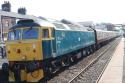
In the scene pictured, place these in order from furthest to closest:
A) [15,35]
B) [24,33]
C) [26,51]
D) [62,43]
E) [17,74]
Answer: [62,43] < [15,35] < [24,33] < [26,51] < [17,74]

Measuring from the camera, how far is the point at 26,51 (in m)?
14.5

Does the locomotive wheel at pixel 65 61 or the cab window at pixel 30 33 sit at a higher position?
the cab window at pixel 30 33

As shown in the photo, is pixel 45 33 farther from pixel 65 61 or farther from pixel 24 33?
pixel 65 61

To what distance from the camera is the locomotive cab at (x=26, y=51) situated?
14.2m

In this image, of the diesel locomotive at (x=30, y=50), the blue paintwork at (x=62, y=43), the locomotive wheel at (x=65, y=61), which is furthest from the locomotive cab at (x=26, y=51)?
the locomotive wheel at (x=65, y=61)

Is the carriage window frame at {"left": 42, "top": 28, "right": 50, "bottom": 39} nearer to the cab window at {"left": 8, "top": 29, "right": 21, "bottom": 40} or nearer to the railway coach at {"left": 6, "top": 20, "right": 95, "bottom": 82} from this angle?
the railway coach at {"left": 6, "top": 20, "right": 95, "bottom": 82}

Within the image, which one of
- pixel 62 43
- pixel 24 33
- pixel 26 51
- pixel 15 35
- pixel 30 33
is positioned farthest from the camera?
pixel 62 43

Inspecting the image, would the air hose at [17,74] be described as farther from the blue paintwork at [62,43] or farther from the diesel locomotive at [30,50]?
the blue paintwork at [62,43]

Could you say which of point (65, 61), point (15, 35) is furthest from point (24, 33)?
point (65, 61)

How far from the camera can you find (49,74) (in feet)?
52.3

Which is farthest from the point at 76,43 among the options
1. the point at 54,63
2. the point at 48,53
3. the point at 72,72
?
the point at 48,53

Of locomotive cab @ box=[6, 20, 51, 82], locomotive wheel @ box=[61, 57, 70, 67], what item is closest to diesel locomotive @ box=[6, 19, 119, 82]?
locomotive cab @ box=[6, 20, 51, 82]

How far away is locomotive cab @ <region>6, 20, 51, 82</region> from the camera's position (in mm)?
14219

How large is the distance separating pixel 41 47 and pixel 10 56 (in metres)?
1.57
